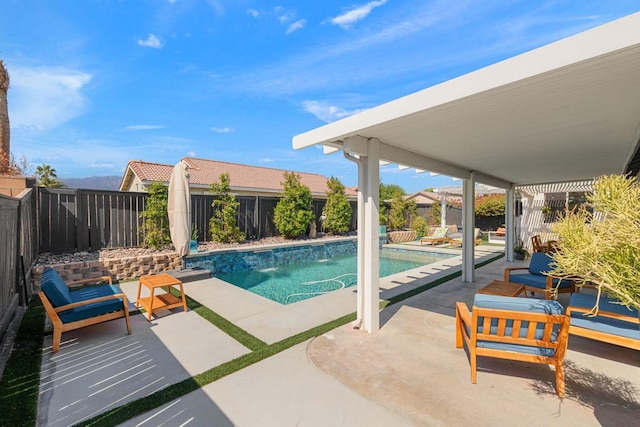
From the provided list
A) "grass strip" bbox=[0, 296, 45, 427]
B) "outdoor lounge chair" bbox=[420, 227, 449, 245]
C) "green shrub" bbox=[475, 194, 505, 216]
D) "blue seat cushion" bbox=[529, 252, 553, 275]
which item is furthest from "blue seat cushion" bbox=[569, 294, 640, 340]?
"green shrub" bbox=[475, 194, 505, 216]

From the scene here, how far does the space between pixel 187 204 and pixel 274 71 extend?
8.42 metres

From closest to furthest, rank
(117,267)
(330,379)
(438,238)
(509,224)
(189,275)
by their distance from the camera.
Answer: (330,379), (189,275), (117,267), (509,224), (438,238)

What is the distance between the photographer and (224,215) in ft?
41.7

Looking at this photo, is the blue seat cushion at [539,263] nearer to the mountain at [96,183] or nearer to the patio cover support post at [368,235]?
the patio cover support post at [368,235]

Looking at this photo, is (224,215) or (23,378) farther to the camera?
(224,215)

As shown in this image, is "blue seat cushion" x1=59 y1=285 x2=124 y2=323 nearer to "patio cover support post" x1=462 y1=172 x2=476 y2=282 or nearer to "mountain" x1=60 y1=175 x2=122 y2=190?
"patio cover support post" x1=462 y1=172 x2=476 y2=282

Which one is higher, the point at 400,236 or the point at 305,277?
the point at 400,236

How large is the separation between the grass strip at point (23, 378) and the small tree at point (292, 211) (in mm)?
10233

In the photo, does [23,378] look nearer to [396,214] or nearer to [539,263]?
[539,263]

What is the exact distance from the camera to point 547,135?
14.9 ft

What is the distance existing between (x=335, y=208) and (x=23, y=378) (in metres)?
14.2

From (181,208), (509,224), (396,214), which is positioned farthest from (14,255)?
(396,214)

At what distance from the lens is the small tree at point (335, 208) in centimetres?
1672

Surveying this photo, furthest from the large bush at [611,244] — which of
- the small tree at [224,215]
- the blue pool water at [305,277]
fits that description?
the small tree at [224,215]
